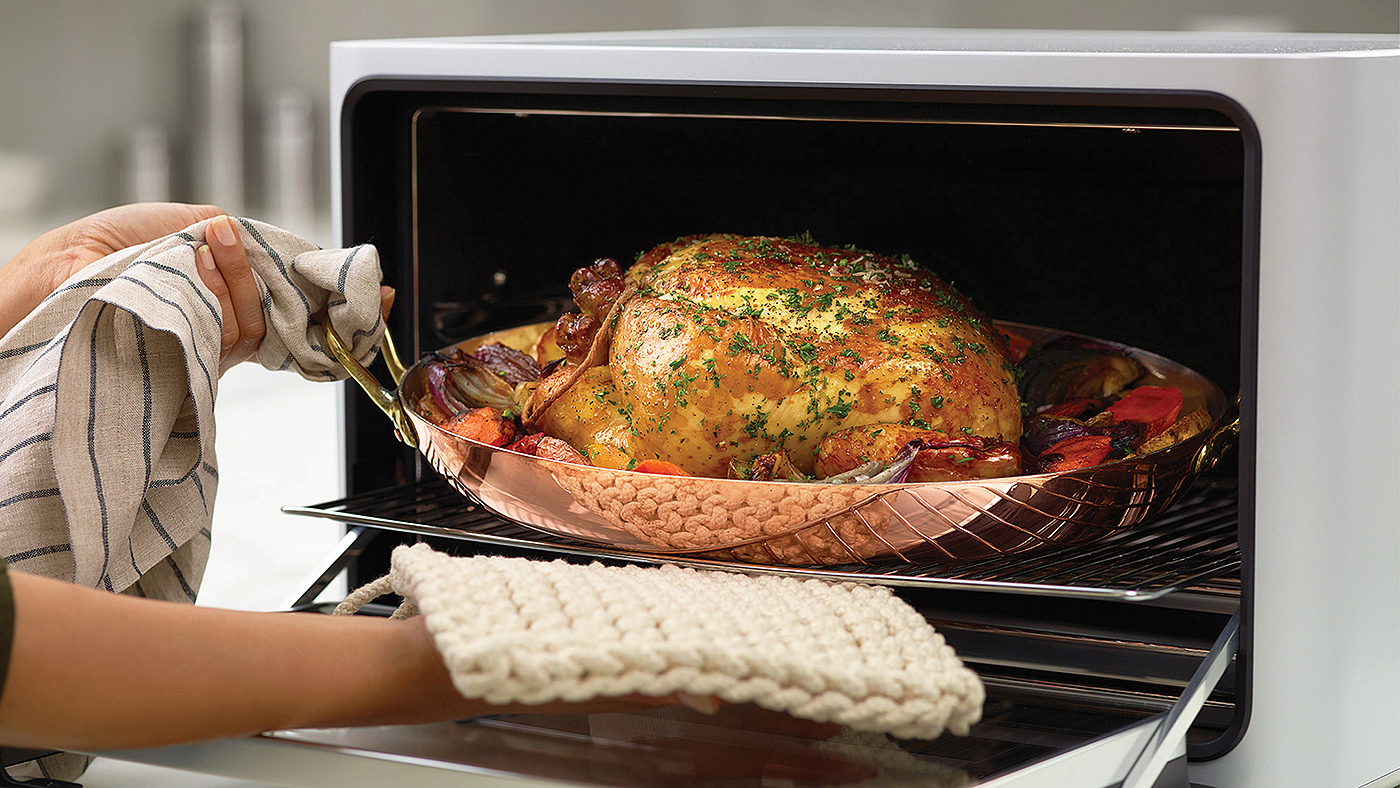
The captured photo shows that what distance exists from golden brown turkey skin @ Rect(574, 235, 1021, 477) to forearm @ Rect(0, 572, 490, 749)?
281 mm

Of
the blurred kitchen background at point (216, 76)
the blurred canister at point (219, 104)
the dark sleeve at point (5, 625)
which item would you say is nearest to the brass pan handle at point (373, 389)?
the dark sleeve at point (5, 625)

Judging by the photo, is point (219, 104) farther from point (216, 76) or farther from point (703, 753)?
point (703, 753)

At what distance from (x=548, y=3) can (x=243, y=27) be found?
0.94 m

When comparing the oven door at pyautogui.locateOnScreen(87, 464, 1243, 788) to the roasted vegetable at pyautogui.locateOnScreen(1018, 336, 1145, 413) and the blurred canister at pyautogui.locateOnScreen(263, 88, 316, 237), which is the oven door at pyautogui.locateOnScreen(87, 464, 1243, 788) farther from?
the blurred canister at pyautogui.locateOnScreen(263, 88, 316, 237)

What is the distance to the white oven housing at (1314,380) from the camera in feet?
2.36

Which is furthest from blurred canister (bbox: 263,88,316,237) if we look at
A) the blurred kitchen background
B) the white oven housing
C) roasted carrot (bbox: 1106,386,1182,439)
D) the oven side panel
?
the oven side panel

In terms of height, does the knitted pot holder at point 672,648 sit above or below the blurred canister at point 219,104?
below

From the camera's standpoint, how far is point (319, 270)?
92 cm

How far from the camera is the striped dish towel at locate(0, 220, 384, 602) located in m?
0.78

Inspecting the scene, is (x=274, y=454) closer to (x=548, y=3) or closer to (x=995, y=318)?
(x=995, y=318)

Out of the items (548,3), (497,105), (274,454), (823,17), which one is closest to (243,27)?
(548,3)

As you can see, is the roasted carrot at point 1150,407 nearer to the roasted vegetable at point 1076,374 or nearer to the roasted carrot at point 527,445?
the roasted vegetable at point 1076,374

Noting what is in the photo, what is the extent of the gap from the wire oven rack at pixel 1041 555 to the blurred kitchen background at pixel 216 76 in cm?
224

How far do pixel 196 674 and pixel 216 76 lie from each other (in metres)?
3.52
